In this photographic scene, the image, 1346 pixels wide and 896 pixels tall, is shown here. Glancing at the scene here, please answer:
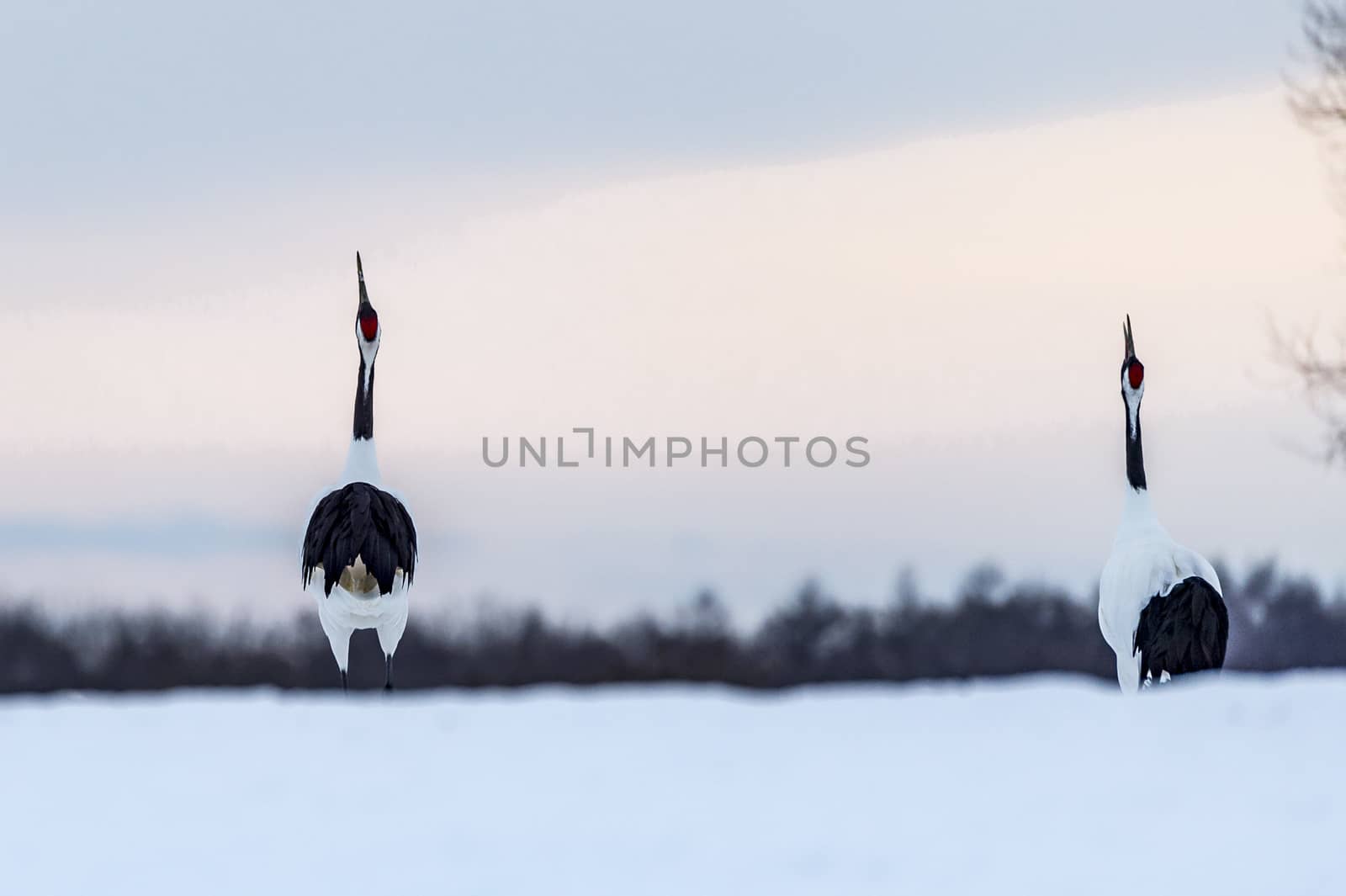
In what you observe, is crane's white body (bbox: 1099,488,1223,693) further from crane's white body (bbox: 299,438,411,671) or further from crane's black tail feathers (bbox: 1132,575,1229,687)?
crane's white body (bbox: 299,438,411,671)

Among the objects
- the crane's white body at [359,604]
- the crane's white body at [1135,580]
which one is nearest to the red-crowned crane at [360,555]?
the crane's white body at [359,604]

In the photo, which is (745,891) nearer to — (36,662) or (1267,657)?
(36,662)

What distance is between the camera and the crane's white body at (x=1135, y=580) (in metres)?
16.7

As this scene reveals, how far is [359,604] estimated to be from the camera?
17719 mm

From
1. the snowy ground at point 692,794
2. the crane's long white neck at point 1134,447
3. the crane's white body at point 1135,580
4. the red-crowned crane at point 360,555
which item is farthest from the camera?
the crane's long white neck at point 1134,447

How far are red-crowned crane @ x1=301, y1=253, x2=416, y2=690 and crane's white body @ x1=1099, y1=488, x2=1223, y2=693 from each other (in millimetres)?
6090

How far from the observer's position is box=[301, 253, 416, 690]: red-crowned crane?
56.9 feet

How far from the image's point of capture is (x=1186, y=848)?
6.58 metres

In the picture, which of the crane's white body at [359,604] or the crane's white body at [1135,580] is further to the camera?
the crane's white body at [359,604]

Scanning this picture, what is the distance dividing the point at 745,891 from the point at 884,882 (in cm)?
45

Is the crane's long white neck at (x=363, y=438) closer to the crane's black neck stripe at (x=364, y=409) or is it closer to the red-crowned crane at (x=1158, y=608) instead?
the crane's black neck stripe at (x=364, y=409)

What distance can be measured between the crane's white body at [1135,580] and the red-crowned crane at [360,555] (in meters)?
6.09

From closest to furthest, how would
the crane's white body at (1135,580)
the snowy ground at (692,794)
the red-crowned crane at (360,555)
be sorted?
the snowy ground at (692,794) → the crane's white body at (1135,580) → the red-crowned crane at (360,555)

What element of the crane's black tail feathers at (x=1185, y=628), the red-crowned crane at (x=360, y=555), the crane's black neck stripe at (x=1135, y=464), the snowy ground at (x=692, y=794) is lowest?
the snowy ground at (x=692, y=794)
